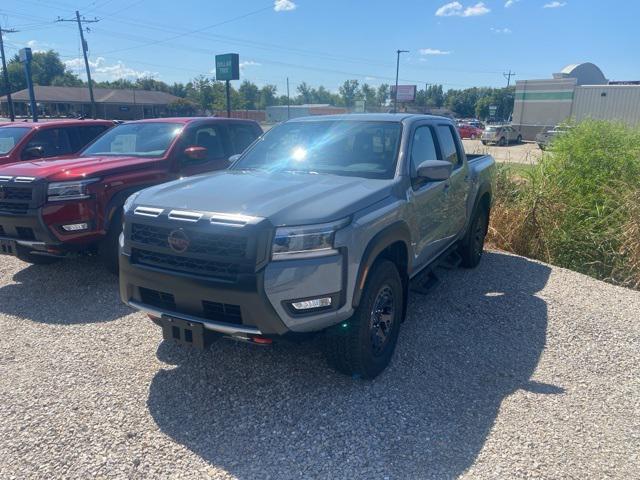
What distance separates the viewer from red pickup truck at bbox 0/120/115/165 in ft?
23.6

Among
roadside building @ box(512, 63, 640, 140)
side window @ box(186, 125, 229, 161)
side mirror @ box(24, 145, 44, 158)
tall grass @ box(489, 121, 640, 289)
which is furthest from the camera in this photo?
roadside building @ box(512, 63, 640, 140)

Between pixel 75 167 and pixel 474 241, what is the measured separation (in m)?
4.78

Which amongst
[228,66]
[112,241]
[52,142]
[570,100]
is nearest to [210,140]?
[112,241]

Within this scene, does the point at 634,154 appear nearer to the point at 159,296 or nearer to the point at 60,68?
the point at 159,296

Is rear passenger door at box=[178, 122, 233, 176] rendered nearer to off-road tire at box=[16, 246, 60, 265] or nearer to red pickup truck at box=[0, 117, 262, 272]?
red pickup truck at box=[0, 117, 262, 272]

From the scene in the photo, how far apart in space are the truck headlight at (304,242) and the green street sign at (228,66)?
16.8 metres

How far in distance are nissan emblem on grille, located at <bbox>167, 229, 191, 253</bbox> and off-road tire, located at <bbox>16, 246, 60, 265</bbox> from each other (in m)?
2.87

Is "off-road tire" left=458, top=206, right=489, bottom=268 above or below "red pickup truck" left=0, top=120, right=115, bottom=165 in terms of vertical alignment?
below

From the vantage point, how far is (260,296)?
8.94 feet

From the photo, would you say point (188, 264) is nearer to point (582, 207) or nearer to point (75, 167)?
point (75, 167)

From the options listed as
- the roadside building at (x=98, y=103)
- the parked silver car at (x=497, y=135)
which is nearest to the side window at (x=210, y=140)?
the parked silver car at (x=497, y=135)

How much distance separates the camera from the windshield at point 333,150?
155 inches

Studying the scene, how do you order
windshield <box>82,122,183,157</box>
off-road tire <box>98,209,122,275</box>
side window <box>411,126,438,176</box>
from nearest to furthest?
side window <box>411,126,438,176</box>
off-road tire <box>98,209,122,275</box>
windshield <box>82,122,183,157</box>

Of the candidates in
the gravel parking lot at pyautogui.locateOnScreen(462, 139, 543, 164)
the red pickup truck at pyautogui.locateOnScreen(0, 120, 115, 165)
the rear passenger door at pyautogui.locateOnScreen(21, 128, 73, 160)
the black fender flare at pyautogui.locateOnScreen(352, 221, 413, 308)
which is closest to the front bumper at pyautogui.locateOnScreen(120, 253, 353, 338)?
the black fender flare at pyautogui.locateOnScreen(352, 221, 413, 308)
